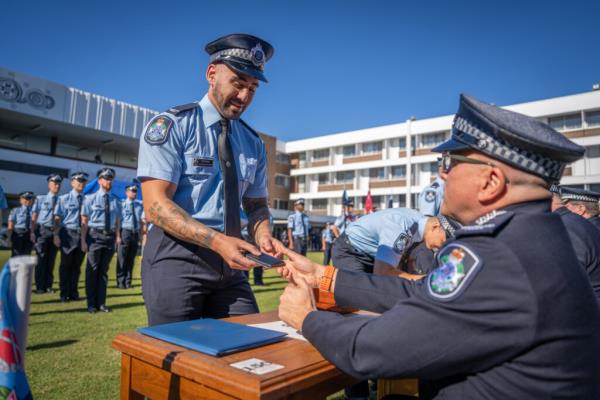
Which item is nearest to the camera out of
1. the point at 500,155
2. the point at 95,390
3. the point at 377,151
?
the point at 500,155

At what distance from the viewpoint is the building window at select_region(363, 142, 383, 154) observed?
43175mm

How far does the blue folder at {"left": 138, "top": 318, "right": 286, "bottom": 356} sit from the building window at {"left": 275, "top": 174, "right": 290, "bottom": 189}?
46.1m

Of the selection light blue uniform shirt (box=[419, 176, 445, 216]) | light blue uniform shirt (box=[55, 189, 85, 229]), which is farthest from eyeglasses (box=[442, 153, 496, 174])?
light blue uniform shirt (box=[55, 189, 85, 229])

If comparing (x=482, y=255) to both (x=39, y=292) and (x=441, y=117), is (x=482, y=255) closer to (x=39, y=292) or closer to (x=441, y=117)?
(x=39, y=292)

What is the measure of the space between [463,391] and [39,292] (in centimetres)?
922

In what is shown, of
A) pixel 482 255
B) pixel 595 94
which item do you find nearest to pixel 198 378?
pixel 482 255

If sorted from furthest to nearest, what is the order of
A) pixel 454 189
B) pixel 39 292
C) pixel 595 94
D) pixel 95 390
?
pixel 595 94
pixel 39 292
pixel 95 390
pixel 454 189

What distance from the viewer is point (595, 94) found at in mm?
29734

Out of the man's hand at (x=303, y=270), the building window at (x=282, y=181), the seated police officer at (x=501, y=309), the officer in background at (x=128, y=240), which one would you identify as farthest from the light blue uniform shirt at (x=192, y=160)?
the building window at (x=282, y=181)

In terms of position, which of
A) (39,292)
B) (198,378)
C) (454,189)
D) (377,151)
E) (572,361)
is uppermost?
(377,151)

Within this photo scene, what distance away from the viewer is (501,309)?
102 centimetres

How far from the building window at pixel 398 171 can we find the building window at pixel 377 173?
1174 millimetres

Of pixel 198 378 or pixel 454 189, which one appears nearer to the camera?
pixel 198 378

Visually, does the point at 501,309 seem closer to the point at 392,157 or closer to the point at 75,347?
the point at 75,347
